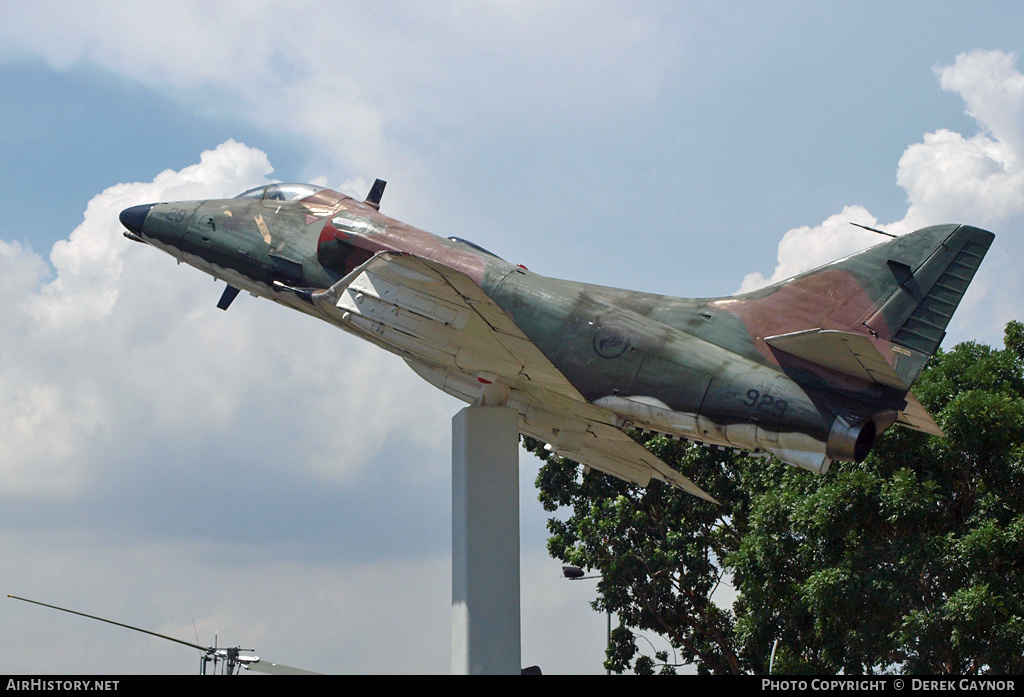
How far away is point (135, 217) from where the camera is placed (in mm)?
16109

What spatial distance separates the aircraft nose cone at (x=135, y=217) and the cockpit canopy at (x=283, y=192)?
1.74 meters

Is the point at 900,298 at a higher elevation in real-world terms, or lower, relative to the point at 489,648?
higher

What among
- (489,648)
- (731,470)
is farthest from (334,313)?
(731,470)

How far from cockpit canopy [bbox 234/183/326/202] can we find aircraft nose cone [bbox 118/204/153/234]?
1.74 m

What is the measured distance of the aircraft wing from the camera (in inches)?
476

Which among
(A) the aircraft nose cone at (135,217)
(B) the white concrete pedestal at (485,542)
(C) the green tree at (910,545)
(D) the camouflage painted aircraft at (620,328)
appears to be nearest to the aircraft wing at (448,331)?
(D) the camouflage painted aircraft at (620,328)

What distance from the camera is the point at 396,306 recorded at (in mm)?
12633

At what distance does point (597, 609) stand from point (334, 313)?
579 inches

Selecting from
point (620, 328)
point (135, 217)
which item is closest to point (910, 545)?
point (620, 328)

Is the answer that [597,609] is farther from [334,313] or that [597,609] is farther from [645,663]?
[334,313]

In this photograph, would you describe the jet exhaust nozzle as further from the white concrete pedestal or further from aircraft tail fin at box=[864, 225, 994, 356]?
the white concrete pedestal

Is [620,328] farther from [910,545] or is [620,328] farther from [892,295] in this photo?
[910,545]

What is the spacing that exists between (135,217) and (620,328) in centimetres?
898

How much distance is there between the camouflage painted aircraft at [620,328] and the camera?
1166 cm
